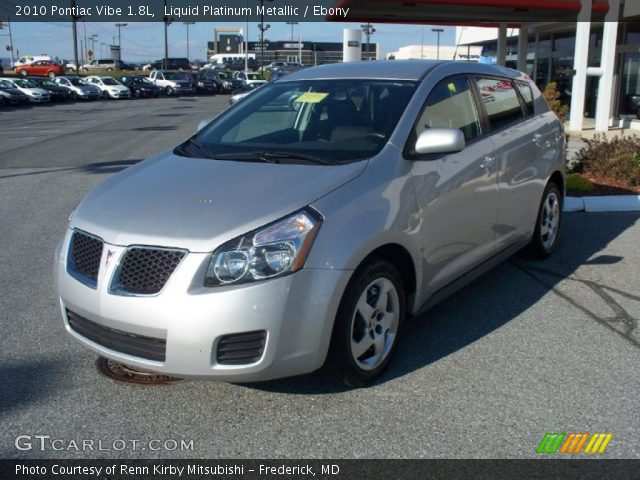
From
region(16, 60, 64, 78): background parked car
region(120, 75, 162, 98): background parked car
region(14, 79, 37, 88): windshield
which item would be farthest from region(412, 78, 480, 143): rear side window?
region(16, 60, 64, 78): background parked car

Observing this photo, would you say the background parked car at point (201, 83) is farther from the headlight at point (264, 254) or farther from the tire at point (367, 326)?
the headlight at point (264, 254)

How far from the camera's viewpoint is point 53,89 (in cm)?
4197

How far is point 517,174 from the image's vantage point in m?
5.20

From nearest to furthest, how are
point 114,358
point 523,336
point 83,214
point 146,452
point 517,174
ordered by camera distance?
point 146,452
point 114,358
point 83,214
point 523,336
point 517,174

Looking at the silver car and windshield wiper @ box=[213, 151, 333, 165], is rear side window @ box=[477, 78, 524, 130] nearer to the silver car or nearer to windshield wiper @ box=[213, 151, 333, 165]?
the silver car

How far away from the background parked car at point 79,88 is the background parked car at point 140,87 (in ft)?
10.8

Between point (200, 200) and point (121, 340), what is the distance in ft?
2.67

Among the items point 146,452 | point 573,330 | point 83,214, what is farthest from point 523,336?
point 83,214

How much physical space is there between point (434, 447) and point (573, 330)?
1864 millimetres

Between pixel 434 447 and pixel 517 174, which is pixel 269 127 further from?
pixel 434 447

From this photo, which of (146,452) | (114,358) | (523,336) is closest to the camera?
(146,452)

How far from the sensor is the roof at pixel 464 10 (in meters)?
17.2

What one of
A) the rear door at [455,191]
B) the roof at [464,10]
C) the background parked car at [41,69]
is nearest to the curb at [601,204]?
the rear door at [455,191]

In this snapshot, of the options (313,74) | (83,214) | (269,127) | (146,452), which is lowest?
(146,452)
